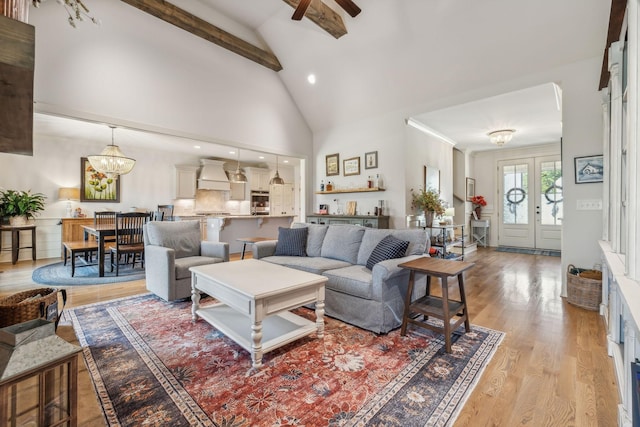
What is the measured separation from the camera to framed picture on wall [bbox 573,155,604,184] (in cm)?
320

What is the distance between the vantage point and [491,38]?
11.5 ft

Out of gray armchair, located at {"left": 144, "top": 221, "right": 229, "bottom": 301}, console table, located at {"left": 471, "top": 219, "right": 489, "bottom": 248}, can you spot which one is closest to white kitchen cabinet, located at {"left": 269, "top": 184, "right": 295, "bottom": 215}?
gray armchair, located at {"left": 144, "top": 221, "right": 229, "bottom": 301}

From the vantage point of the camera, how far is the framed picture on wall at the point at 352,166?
Answer: 18.3 ft

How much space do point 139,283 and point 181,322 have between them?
187cm

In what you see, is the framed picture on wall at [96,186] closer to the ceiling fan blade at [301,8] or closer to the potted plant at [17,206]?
the potted plant at [17,206]

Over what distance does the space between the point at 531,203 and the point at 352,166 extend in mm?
4931

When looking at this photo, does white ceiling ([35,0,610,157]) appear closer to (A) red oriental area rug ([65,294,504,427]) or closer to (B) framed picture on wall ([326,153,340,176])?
(B) framed picture on wall ([326,153,340,176])

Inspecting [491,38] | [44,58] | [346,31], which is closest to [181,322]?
[44,58]

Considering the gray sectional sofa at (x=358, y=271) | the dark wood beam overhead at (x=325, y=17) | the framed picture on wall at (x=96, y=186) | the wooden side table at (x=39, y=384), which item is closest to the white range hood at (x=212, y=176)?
the framed picture on wall at (x=96, y=186)

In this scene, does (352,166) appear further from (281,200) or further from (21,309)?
(21,309)

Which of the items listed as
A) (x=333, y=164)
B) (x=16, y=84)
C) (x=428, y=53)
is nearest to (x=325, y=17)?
(x=428, y=53)

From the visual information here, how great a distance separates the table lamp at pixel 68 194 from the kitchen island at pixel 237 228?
2.77 meters

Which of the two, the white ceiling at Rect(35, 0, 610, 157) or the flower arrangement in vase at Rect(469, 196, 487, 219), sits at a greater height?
the white ceiling at Rect(35, 0, 610, 157)

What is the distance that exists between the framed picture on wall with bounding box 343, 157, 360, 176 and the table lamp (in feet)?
19.3
